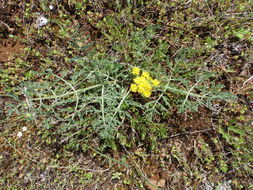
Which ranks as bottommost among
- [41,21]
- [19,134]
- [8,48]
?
[19,134]

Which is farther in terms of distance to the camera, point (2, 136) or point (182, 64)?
point (2, 136)

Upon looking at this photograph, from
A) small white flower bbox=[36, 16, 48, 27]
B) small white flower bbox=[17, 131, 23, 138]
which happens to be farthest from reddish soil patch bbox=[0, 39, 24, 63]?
small white flower bbox=[17, 131, 23, 138]

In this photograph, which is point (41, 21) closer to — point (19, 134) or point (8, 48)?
point (8, 48)

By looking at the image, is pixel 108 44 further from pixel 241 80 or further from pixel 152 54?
pixel 241 80

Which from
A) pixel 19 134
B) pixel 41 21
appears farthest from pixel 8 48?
pixel 19 134

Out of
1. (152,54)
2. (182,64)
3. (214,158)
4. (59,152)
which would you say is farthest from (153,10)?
(59,152)

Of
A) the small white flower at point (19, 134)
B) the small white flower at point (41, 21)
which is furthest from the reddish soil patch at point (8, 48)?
the small white flower at point (19, 134)

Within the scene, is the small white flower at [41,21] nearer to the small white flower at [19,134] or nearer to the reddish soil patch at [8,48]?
the reddish soil patch at [8,48]
